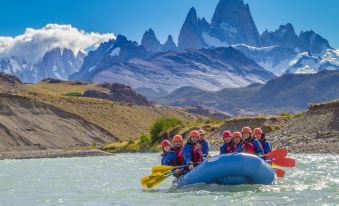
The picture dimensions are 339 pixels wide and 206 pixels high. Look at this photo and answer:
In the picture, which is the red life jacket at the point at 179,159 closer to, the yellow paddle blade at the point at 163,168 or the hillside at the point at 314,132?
the yellow paddle blade at the point at 163,168

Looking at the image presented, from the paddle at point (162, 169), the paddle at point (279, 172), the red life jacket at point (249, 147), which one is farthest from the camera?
the paddle at point (279, 172)

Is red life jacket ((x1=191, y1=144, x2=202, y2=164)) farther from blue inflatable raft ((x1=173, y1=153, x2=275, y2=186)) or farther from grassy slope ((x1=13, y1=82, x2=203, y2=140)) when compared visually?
grassy slope ((x1=13, y1=82, x2=203, y2=140))

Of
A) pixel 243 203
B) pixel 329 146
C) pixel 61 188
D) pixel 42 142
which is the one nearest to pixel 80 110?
pixel 42 142

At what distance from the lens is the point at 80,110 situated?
138 m

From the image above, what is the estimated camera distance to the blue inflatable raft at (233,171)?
72.6 ft

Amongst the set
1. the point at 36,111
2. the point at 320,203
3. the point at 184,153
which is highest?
the point at 36,111

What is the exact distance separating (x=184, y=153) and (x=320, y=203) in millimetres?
7771

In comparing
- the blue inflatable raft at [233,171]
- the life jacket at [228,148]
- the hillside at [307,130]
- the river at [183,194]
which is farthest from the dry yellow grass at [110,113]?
the blue inflatable raft at [233,171]

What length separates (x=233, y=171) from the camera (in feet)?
73.6

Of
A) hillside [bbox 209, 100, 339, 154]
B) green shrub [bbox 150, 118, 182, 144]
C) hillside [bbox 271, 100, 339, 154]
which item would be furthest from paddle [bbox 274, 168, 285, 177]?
green shrub [bbox 150, 118, 182, 144]

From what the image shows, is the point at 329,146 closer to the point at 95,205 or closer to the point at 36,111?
the point at 95,205

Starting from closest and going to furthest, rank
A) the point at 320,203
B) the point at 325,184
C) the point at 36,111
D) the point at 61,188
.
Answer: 1. the point at 320,203
2. the point at 325,184
3. the point at 61,188
4. the point at 36,111

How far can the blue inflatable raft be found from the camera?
22.1m

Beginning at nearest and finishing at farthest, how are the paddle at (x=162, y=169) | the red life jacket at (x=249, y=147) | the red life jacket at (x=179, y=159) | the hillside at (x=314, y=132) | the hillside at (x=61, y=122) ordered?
1. the paddle at (x=162, y=169)
2. the red life jacket at (x=249, y=147)
3. the red life jacket at (x=179, y=159)
4. the hillside at (x=314, y=132)
5. the hillside at (x=61, y=122)
